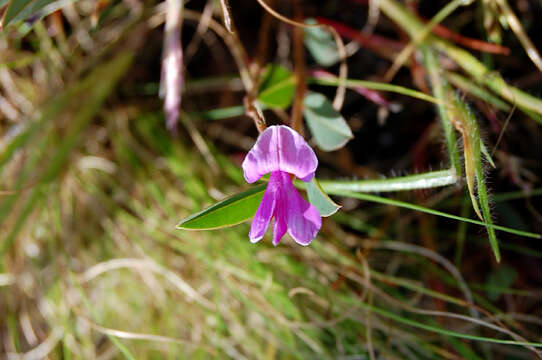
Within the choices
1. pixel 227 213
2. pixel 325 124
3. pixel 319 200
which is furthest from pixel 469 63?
pixel 227 213

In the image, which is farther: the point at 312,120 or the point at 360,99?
the point at 360,99

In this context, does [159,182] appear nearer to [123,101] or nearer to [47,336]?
→ [123,101]

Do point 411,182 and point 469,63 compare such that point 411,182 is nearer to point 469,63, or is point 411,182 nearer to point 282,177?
point 282,177

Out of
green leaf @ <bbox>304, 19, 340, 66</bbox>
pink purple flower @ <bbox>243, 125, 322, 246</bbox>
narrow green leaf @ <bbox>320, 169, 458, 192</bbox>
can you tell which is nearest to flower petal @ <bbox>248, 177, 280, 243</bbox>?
pink purple flower @ <bbox>243, 125, 322, 246</bbox>

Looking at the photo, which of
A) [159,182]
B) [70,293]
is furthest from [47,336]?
[159,182]

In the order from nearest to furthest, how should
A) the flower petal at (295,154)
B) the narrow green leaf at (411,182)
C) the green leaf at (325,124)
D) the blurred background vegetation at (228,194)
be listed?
the flower petal at (295,154)
the narrow green leaf at (411,182)
the green leaf at (325,124)
the blurred background vegetation at (228,194)

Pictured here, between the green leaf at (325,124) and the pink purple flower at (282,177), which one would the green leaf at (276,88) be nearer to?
the green leaf at (325,124)

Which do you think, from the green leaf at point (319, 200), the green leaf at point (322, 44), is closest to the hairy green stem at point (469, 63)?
the green leaf at point (322, 44)
